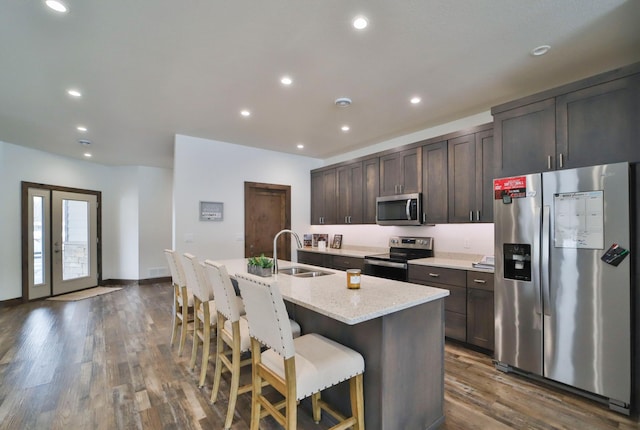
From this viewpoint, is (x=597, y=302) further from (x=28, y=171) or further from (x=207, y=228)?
(x=28, y=171)

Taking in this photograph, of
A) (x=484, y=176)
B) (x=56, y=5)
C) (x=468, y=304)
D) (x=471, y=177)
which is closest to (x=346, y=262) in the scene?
(x=468, y=304)

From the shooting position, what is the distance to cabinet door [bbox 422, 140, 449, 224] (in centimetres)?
375

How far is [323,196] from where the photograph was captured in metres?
5.71

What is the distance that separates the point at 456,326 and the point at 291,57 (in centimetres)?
317

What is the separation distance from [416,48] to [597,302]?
2345 millimetres

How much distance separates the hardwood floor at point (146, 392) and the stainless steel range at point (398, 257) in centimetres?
103

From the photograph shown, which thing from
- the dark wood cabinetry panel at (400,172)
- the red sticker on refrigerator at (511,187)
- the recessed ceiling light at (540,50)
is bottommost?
the red sticker on refrigerator at (511,187)

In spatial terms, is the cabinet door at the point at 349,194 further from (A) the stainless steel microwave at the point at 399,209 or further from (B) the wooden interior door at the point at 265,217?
(B) the wooden interior door at the point at 265,217

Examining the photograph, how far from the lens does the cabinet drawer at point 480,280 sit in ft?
9.82

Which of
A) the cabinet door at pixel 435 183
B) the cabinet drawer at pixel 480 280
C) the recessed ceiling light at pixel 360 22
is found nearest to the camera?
the recessed ceiling light at pixel 360 22

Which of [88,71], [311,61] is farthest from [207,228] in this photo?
[311,61]

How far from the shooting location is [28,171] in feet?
17.7

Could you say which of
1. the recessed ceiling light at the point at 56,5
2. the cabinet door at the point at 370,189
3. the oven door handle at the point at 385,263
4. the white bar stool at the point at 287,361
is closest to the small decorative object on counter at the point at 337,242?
the cabinet door at the point at 370,189

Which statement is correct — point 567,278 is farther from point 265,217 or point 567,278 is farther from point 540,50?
point 265,217
